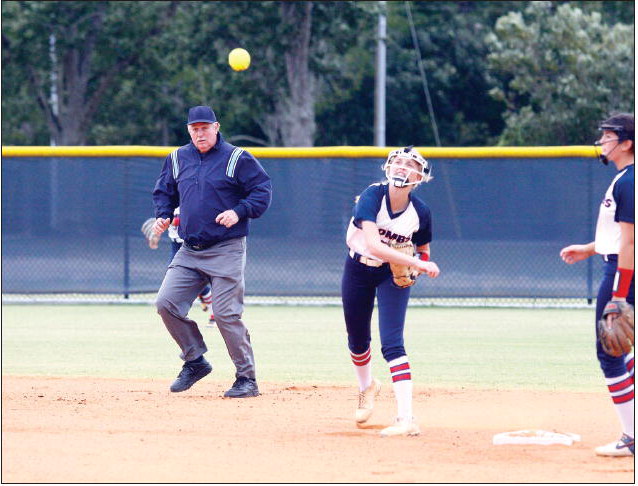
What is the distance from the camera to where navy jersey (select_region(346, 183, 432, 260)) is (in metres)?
6.52

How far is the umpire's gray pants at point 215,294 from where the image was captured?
7.78 m

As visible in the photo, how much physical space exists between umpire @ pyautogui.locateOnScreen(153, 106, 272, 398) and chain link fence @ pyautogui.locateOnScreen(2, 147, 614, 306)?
6.55 meters

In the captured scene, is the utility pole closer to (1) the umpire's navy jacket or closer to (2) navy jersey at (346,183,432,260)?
(1) the umpire's navy jacket

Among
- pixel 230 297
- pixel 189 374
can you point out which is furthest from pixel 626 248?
pixel 189 374

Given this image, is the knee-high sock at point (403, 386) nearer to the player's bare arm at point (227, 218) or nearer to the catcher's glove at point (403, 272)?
the catcher's glove at point (403, 272)

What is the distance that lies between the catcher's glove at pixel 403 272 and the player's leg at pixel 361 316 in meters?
0.18

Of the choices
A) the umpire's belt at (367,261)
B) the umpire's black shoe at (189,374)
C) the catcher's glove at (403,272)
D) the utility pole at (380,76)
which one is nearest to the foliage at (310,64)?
the utility pole at (380,76)

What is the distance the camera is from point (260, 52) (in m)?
27.2

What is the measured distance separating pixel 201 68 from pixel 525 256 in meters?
19.4

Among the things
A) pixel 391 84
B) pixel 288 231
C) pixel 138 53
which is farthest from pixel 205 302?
pixel 391 84

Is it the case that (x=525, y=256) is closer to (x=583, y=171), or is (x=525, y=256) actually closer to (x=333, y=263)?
(x=583, y=171)

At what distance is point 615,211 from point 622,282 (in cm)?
35

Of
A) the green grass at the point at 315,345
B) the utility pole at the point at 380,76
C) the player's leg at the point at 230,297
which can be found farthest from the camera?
the utility pole at the point at 380,76

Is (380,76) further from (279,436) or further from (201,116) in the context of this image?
(279,436)
